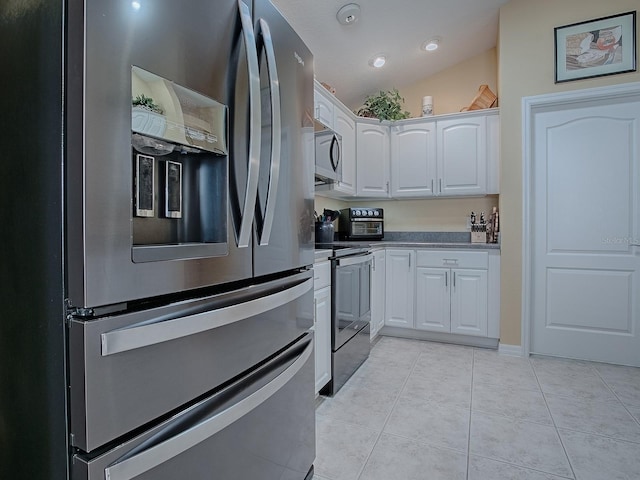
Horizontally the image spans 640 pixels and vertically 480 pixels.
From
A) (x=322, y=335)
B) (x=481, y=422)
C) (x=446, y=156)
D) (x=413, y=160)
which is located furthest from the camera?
(x=413, y=160)

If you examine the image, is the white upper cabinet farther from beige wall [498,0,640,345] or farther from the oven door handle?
the oven door handle

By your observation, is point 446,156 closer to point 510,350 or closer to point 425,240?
point 425,240

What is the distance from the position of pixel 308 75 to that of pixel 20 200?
1.03 metres

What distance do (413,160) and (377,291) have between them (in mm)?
1446

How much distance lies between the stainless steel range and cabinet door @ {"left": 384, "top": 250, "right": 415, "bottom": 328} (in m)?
0.67

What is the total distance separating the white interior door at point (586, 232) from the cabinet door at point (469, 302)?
393mm

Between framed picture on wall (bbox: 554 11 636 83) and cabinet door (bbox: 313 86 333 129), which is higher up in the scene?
framed picture on wall (bbox: 554 11 636 83)

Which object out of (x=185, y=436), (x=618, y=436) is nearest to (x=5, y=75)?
(x=185, y=436)

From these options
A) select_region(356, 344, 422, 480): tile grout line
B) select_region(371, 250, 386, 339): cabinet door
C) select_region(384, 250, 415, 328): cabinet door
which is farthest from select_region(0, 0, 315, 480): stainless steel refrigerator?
select_region(384, 250, 415, 328): cabinet door

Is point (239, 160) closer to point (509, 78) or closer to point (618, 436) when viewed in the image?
point (618, 436)

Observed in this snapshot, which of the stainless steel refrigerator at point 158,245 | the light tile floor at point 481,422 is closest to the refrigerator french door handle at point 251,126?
the stainless steel refrigerator at point 158,245

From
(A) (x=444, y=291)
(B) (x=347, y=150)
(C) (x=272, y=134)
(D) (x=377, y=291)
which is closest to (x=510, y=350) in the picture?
(A) (x=444, y=291)

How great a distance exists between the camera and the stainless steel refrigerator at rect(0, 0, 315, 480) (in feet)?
1.90

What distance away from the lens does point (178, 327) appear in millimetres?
713
